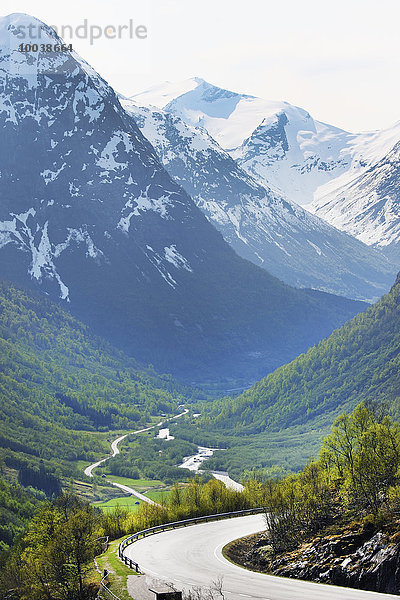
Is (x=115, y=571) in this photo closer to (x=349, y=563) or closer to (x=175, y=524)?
(x=349, y=563)

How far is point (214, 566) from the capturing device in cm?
11381

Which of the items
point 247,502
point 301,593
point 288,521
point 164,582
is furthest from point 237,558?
point 247,502

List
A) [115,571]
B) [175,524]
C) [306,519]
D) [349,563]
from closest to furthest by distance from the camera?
[349,563] → [115,571] → [306,519] → [175,524]

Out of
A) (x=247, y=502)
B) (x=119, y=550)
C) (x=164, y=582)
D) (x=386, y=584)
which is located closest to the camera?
(x=386, y=584)

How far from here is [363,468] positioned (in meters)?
124

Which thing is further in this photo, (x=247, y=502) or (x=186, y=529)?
(x=247, y=502)

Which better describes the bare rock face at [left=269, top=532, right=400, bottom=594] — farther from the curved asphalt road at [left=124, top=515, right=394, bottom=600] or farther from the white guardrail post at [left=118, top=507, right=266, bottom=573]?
the white guardrail post at [left=118, top=507, right=266, bottom=573]

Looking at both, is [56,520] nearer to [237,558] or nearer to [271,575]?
[237,558]

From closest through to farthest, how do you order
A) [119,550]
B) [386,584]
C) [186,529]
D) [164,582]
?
[386,584] < [164,582] < [119,550] < [186,529]

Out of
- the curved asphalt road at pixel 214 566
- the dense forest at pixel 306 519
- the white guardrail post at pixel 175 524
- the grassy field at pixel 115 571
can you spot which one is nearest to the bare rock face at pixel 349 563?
the dense forest at pixel 306 519

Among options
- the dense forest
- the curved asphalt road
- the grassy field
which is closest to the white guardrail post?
the grassy field

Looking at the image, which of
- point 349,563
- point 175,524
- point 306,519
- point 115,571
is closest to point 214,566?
point 115,571

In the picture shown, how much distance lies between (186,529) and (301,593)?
62223mm

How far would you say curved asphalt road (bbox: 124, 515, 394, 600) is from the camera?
92562 millimetres
